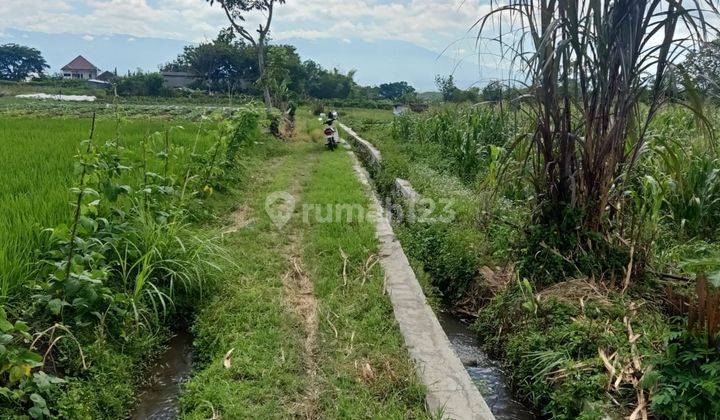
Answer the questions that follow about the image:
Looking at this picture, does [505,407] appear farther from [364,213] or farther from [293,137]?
[293,137]

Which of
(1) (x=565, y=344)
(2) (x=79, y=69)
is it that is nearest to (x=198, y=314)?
(1) (x=565, y=344)

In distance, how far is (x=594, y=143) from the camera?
3.19m

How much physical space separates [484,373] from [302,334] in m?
1.17

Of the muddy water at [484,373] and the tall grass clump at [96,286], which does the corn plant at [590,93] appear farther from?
the tall grass clump at [96,286]

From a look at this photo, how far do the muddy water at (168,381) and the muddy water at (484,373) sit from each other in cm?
172

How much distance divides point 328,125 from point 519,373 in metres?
9.43

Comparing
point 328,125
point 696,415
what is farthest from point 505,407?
point 328,125

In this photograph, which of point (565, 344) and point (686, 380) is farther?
point (565, 344)

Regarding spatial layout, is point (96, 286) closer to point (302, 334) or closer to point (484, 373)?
point (302, 334)

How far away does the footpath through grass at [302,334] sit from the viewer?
232 centimetres

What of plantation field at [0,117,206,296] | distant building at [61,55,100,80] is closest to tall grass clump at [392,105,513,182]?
plantation field at [0,117,206,296]

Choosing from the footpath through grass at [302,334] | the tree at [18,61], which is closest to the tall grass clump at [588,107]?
the footpath through grass at [302,334]

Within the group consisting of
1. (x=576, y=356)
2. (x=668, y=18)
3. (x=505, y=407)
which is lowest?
(x=505, y=407)

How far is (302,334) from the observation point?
2967mm
